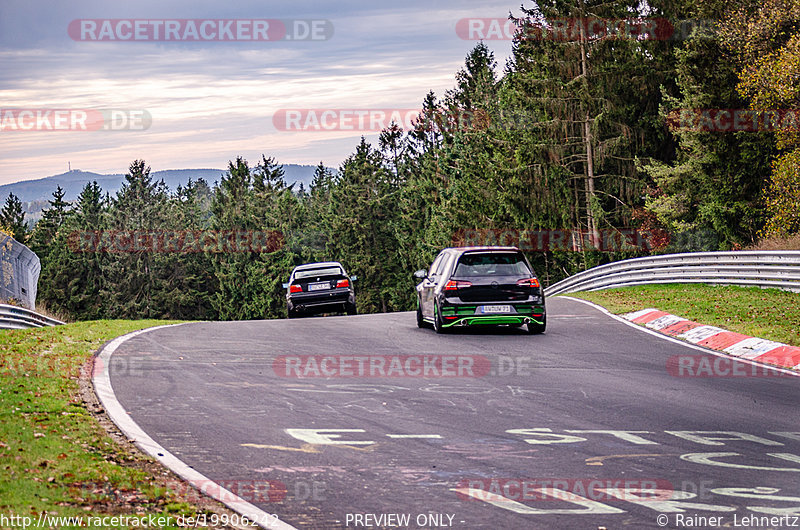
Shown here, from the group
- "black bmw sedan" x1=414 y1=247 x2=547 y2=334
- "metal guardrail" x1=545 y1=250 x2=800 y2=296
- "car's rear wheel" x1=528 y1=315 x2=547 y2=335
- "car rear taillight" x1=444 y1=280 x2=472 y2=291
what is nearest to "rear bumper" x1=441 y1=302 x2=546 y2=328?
"black bmw sedan" x1=414 y1=247 x2=547 y2=334

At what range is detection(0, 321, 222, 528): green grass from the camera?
18.5 ft

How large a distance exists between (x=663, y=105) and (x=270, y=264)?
52.1m

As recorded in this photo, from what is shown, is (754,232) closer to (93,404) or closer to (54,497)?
(93,404)

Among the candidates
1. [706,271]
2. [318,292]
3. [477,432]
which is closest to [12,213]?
[318,292]

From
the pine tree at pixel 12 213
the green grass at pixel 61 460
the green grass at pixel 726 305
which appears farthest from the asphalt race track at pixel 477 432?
the pine tree at pixel 12 213

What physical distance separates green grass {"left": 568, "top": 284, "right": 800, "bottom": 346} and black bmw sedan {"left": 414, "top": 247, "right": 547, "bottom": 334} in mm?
3851

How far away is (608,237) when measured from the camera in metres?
43.6

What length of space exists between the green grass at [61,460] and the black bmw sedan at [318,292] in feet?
49.8

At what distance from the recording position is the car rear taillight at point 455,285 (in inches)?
637

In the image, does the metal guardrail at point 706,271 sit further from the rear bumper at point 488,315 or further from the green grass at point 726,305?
the rear bumper at point 488,315

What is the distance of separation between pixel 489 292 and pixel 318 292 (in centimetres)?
1109

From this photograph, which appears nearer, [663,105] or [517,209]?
[663,105]

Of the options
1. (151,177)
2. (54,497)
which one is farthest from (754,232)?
(151,177)

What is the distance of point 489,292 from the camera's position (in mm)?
16188
